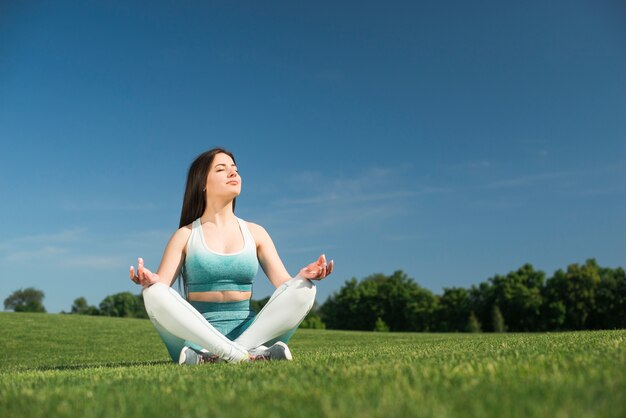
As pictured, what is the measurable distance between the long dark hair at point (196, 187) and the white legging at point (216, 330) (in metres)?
1.78

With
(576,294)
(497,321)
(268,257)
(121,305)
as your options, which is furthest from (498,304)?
(121,305)

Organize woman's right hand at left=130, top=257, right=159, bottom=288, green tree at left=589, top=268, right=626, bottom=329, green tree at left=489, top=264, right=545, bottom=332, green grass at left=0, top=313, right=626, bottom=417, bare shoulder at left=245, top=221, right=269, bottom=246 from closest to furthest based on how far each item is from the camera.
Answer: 1. green grass at left=0, top=313, right=626, bottom=417
2. woman's right hand at left=130, top=257, right=159, bottom=288
3. bare shoulder at left=245, top=221, right=269, bottom=246
4. green tree at left=589, top=268, right=626, bottom=329
5. green tree at left=489, top=264, right=545, bottom=332

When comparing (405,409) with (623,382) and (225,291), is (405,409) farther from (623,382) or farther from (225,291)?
(225,291)

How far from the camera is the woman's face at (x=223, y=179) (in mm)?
7664

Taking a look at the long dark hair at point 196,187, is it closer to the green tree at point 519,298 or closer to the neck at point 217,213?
the neck at point 217,213

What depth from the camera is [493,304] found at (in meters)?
68.2

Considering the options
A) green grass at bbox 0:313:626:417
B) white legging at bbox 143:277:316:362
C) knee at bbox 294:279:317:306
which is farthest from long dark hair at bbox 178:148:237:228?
green grass at bbox 0:313:626:417

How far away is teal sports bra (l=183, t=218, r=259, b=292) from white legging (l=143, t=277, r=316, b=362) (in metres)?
0.80

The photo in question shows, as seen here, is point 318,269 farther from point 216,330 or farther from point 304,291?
point 216,330

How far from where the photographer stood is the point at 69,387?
423 centimetres

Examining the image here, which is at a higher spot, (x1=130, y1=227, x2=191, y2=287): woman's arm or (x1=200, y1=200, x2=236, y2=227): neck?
(x1=200, y1=200, x2=236, y2=227): neck

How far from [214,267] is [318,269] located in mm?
1567

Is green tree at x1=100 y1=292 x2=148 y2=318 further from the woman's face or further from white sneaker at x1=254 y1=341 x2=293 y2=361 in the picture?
white sneaker at x1=254 y1=341 x2=293 y2=361

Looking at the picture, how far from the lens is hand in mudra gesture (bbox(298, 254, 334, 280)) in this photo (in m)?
6.32
